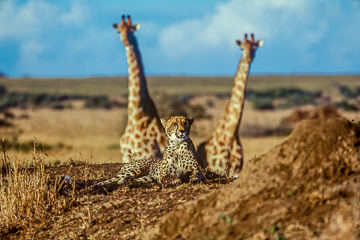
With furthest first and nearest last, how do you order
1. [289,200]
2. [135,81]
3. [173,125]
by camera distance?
[135,81] < [173,125] < [289,200]

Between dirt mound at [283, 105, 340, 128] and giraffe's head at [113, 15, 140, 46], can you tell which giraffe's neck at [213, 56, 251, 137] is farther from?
dirt mound at [283, 105, 340, 128]

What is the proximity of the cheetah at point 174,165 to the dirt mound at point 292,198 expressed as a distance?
71.0 inches

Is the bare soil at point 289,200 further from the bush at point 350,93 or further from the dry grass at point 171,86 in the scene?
the dry grass at point 171,86

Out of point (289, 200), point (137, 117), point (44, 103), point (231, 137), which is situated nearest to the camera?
point (289, 200)

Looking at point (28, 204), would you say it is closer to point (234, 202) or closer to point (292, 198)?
A: point (234, 202)

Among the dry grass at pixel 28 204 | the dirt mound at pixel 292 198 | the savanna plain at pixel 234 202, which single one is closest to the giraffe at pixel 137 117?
the savanna plain at pixel 234 202

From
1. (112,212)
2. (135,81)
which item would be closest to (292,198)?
(112,212)

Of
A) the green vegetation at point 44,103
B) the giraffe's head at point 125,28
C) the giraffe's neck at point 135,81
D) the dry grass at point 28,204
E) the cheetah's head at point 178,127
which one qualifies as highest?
the giraffe's head at point 125,28

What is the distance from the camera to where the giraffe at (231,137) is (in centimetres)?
795

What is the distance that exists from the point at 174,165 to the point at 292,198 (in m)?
2.40

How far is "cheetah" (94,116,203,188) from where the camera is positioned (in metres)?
6.20

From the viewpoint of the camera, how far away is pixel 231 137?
A: 812cm

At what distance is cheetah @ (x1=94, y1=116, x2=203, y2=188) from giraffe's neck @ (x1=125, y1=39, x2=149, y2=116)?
2055 mm

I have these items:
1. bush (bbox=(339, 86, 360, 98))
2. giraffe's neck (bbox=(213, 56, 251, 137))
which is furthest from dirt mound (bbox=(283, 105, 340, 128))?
bush (bbox=(339, 86, 360, 98))
